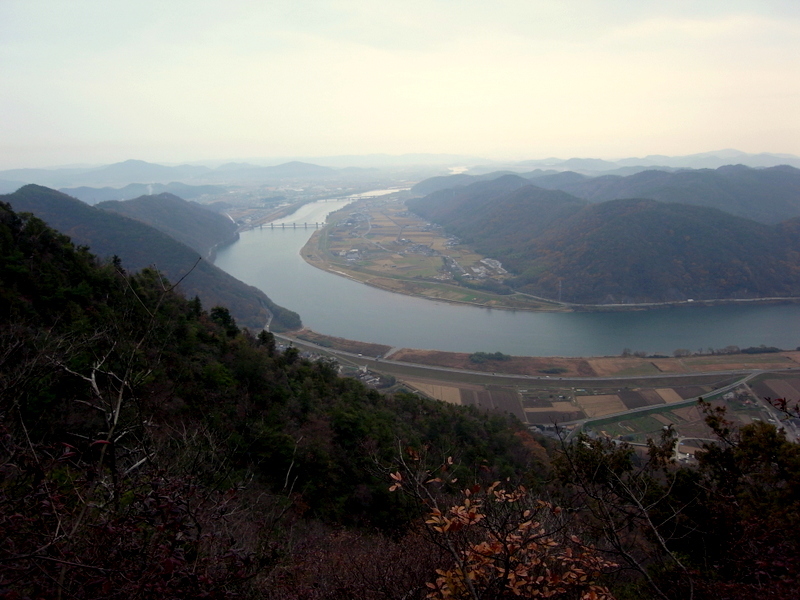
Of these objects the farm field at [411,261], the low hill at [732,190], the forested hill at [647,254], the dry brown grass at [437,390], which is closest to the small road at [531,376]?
the dry brown grass at [437,390]

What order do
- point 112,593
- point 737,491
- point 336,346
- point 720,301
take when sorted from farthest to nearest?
point 720,301 < point 336,346 < point 737,491 < point 112,593

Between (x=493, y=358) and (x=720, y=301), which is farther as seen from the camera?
(x=720, y=301)

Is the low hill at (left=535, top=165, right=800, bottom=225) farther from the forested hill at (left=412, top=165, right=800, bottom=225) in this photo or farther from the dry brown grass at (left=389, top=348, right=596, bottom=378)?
the dry brown grass at (left=389, top=348, right=596, bottom=378)

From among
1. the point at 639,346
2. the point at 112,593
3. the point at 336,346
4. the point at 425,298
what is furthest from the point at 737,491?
the point at 425,298

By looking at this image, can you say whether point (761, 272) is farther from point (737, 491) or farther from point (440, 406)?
point (737, 491)

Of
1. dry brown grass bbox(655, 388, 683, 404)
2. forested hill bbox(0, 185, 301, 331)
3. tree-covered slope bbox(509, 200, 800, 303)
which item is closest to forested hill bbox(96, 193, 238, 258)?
forested hill bbox(0, 185, 301, 331)

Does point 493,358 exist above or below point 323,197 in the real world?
below

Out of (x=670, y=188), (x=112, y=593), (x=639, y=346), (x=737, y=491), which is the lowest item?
(x=639, y=346)
